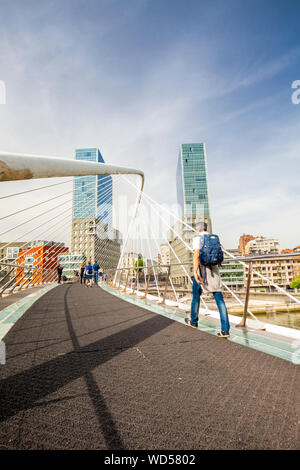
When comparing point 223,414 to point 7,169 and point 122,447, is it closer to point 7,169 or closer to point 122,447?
point 122,447

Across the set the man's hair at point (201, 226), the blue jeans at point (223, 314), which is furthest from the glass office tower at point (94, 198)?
the blue jeans at point (223, 314)

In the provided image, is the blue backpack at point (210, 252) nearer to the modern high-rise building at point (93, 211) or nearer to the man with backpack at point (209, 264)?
the man with backpack at point (209, 264)

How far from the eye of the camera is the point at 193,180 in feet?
363

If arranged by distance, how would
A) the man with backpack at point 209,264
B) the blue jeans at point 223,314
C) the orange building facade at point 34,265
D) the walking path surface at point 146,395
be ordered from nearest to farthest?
1. the walking path surface at point 146,395
2. the blue jeans at point 223,314
3. the man with backpack at point 209,264
4. the orange building facade at point 34,265

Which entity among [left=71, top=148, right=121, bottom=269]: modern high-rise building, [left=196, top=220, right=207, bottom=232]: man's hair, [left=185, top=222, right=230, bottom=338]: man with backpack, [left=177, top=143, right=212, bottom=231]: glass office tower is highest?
[left=177, top=143, right=212, bottom=231]: glass office tower

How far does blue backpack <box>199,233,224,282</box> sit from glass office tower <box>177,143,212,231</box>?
100570 millimetres

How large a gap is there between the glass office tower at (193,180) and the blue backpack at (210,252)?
330ft

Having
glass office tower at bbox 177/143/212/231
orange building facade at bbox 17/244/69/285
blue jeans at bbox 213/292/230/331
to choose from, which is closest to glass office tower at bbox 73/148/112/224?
orange building facade at bbox 17/244/69/285

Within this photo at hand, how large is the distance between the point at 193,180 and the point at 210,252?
367 feet

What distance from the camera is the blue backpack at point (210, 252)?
3.11 m

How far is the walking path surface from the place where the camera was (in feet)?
3.81

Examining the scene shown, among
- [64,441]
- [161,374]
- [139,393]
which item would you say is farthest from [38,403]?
[161,374]

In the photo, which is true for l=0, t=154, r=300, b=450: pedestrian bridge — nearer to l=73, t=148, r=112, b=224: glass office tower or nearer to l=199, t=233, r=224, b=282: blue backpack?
l=199, t=233, r=224, b=282: blue backpack

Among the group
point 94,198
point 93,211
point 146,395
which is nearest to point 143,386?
point 146,395
